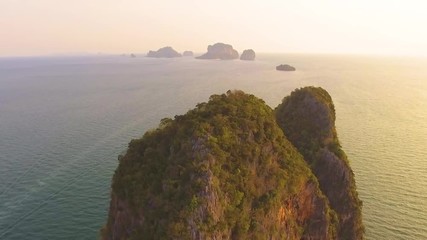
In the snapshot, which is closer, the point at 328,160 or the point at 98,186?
the point at 328,160

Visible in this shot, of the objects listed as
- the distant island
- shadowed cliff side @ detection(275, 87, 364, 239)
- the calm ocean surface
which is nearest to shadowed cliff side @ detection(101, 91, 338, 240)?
the distant island

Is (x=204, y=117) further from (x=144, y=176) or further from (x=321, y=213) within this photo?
(x=321, y=213)

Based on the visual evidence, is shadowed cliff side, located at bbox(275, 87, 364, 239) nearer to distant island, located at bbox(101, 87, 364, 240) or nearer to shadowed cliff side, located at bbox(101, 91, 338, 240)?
distant island, located at bbox(101, 87, 364, 240)

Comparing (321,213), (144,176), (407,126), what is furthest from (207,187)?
(407,126)

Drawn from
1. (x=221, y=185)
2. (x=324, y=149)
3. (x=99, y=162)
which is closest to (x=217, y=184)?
(x=221, y=185)

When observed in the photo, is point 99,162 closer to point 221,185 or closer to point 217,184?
point 221,185
